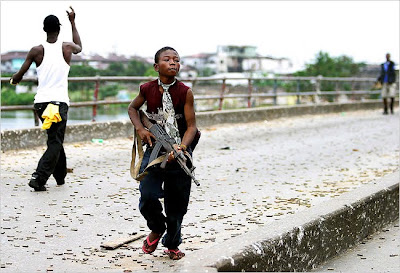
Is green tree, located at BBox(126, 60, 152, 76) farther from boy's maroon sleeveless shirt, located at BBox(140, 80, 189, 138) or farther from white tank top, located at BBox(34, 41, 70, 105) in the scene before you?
boy's maroon sleeveless shirt, located at BBox(140, 80, 189, 138)

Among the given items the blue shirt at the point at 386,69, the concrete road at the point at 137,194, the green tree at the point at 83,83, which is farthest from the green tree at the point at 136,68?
the blue shirt at the point at 386,69

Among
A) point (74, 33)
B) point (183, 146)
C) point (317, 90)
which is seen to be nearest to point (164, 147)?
point (183, 146)

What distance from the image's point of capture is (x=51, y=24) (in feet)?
26.3

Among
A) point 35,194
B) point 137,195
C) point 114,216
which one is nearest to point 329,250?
point 114,216

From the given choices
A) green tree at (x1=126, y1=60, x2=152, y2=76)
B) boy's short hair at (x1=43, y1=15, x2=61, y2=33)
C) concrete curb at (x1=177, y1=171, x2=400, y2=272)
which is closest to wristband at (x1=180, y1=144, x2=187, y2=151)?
concrete curb at (x1=177, y1=171, x2=400, y2=272)

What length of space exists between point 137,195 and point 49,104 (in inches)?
54.6

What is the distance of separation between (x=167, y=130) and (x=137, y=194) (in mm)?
3124

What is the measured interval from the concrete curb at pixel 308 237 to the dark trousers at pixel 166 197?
0.52m

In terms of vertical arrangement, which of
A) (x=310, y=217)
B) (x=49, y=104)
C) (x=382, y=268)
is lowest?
(x=382, y=268)

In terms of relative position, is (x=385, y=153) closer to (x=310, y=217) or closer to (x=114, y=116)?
(x=114, y=116)

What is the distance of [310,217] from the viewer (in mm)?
5477

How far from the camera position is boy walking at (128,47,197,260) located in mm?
4828

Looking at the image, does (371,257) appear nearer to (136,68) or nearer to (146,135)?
(146,135)

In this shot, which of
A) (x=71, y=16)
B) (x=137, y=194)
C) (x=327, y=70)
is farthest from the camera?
(x=327, y=70)
